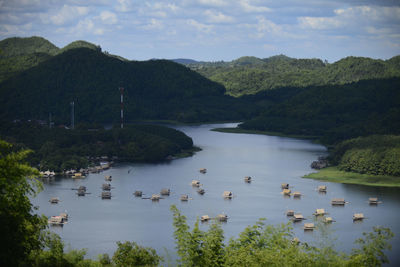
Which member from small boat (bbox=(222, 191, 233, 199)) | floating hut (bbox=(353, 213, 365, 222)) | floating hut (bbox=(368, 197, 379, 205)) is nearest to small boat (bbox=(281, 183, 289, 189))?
small boat (bbox=(222, 191, 233, 199))

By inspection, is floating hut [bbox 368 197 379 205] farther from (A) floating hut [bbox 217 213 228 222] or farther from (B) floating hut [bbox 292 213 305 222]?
(A) floating hut [bbox 217 213 228 222]

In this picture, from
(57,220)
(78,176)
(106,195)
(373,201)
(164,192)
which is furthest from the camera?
(78,176)

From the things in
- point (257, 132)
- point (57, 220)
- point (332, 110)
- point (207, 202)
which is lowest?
point (57, 220)

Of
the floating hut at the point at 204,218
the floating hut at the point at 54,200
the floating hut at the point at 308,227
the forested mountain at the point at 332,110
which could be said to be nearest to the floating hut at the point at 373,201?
the floating hut at the point at 308,227

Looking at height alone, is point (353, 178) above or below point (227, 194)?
above

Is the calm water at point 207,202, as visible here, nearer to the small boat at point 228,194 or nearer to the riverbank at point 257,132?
the small boat at point 228,194

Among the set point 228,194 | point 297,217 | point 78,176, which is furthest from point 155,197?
point 78,176

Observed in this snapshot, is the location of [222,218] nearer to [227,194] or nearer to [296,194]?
[227,194]
